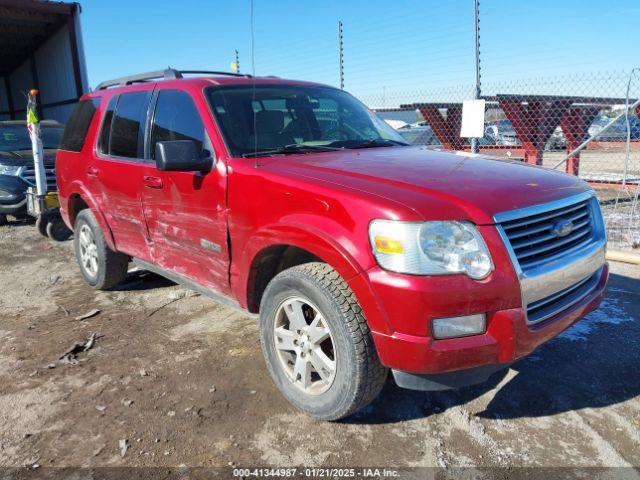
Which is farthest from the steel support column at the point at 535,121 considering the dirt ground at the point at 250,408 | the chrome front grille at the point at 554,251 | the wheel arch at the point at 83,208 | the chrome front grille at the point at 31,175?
the chrome front grille at the point at 31,175

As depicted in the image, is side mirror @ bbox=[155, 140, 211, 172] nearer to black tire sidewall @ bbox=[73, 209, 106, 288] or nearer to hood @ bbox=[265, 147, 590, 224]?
hood @ bbox=[265, 147, 590, 224]

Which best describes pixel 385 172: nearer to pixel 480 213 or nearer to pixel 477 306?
pixel 480 213

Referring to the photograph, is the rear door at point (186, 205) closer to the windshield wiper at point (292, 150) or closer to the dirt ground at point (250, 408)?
the windshield wiper at point (292, 150)

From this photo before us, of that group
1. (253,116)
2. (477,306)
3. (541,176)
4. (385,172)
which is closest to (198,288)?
(253,116)

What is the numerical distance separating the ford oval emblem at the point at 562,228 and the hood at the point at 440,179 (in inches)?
5.3

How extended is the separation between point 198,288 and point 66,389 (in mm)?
1031

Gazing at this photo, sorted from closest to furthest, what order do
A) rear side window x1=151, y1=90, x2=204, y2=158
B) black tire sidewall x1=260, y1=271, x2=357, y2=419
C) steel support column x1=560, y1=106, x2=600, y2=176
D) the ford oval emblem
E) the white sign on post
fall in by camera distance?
black tire sidewall x1=260, y1=271, x2=357, y2=419 → the ford oval emblem → rear side window x1=151, y1=90, x2=204, y2=158 → the white sign on post → steel support column x1=560, y1=106, x2=600, y2=176

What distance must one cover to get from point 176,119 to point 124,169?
756 millimetres

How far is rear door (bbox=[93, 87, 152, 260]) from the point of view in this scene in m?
3.92

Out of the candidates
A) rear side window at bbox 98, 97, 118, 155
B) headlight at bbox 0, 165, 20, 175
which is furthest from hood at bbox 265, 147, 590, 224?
headlight at bbox 0, 165, 20, 175

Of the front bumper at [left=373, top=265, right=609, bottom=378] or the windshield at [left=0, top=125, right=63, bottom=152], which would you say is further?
the windshield at [left=0, top=125, right=63, bottom=152]

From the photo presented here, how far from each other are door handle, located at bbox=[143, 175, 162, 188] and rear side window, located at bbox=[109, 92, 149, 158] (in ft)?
0.77

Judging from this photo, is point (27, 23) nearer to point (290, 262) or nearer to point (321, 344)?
point (290, 262)

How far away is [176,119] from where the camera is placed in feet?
11.7
